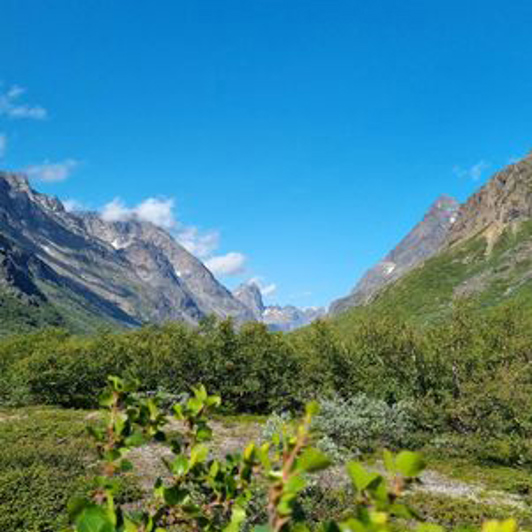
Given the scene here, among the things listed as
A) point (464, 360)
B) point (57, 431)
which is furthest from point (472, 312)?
point (57, 431)

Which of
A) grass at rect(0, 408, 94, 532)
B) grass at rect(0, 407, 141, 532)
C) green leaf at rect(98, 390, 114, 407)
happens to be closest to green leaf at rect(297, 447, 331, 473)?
green leaf at rect(98, 390, 114, 407)

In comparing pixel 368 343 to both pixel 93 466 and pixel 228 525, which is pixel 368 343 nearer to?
pixel 93 466

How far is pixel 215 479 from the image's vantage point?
247 cm

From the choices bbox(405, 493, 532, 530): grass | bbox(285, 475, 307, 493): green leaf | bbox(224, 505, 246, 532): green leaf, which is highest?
bbox(285, 475, 307, 493): green leaf

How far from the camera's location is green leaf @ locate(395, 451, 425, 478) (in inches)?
55.3

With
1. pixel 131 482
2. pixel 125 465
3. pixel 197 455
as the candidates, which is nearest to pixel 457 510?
pixel 131 482

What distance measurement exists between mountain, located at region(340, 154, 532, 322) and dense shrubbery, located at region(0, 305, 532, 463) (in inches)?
3277

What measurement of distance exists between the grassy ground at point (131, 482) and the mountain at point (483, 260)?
96.1 meters

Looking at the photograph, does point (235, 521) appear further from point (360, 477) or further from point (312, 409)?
point (360, 477)

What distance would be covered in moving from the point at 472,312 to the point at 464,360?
3.84 metres

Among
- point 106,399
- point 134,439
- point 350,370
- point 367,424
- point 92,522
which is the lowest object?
point 367,424

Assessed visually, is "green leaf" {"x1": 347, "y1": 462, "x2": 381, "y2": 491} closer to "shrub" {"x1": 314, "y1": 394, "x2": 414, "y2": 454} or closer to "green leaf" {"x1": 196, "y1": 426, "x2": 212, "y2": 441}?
"green leaf" {"x1": 196, "y1": 426, "x2": 212, "y2": 441}

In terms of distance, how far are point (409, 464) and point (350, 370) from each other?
41.2 m

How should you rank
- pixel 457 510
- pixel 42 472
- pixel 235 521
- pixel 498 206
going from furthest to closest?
pixel 498 206 → pixel 42 472 → pixel 457 510 → pixel 235 521
